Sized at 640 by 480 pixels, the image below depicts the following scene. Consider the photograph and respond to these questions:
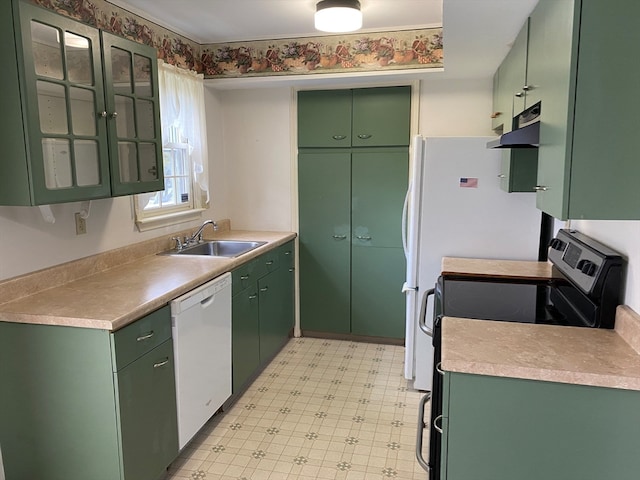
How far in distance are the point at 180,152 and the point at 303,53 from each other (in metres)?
1.20

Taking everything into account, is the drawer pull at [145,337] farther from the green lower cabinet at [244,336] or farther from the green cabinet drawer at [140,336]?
the green lower cabinet at [244,336]

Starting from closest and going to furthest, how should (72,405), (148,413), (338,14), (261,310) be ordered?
(72,405) → (148,413) → (338,14) → (261,310)

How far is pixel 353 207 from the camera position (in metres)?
3.97

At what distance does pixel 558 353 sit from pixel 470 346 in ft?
0.88

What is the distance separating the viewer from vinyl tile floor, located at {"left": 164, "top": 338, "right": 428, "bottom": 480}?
7.93 ft

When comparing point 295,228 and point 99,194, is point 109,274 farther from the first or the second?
point 295,228

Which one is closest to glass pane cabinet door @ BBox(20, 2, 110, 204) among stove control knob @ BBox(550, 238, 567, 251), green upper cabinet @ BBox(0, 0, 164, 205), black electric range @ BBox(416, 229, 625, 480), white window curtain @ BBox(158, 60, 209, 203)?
green upper cabinet @ BBox(0, 0, 164, 205)

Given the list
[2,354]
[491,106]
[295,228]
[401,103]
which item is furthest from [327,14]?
[2,354]

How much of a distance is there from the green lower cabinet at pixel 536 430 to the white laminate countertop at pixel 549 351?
0.12ft

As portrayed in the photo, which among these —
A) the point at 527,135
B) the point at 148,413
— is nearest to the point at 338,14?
the point at 527,135

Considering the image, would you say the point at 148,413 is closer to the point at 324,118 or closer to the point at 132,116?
the point at 132,116

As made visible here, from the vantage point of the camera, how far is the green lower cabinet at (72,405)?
75.5 inches

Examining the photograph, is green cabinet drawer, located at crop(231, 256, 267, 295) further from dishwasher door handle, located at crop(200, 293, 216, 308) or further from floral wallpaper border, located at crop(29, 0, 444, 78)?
floral wallpaper border, located at crop(29, 0, 444, 78)

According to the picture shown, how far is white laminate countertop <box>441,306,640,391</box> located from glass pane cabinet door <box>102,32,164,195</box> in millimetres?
1717
